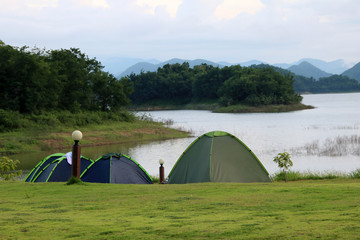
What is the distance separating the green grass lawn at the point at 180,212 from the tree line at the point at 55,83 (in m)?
31.1

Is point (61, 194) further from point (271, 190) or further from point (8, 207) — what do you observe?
point (271, 190)

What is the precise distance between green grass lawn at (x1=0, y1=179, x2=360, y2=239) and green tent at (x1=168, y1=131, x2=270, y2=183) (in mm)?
3723

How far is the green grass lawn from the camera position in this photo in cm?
665

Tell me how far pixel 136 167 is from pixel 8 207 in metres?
8.36

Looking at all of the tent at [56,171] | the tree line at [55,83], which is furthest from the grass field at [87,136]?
the tent at [56,171]

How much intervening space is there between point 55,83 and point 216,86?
259ft

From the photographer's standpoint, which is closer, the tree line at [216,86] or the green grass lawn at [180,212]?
the green grass lawn at [180,212]

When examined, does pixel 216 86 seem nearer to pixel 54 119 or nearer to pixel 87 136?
pixel 54 119

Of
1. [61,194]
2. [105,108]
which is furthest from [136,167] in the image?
[105,108]

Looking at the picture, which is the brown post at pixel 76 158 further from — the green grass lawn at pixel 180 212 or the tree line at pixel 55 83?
the tree line at pixel 55 83

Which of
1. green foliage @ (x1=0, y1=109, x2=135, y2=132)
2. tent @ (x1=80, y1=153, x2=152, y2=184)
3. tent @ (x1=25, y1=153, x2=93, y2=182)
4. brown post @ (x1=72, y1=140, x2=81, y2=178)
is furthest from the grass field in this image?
brown post @ (x1=72, y1=140, x2=81, y2=178)

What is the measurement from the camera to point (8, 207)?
9.45m

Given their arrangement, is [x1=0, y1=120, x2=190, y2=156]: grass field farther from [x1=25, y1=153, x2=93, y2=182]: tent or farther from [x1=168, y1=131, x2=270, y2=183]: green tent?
[x1=168, y1=131, x2=270, y2=183]: green tent

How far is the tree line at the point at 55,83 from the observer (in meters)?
40.9
